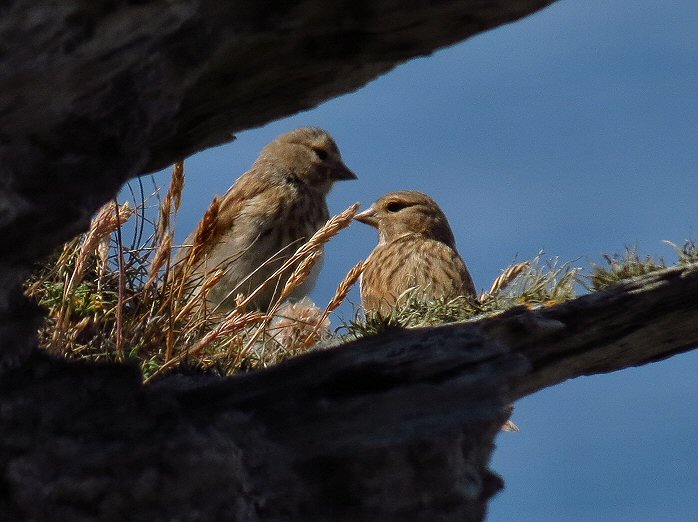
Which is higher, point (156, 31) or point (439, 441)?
point (156, 31)

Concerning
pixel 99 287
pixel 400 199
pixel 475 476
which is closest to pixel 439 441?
pixel 475 476

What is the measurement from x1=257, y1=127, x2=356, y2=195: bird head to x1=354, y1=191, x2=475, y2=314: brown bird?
0.46 metres

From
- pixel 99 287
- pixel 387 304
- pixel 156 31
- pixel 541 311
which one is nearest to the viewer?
pixel 156 31

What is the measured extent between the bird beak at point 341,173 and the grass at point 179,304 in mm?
3670

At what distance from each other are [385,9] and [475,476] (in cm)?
143

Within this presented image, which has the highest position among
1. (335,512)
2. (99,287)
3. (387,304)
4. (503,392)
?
(387,304)

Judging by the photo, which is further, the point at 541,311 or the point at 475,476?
the point at 541,311

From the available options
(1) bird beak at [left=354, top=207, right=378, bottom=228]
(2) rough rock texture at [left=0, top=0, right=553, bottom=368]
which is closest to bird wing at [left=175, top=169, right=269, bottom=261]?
(1) bird beak at [left=354, top=207, right=378, bottom=228]

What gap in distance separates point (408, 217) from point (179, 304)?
3.95 metres

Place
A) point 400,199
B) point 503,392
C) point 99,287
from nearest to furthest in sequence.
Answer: point 503,392 → point 99,287 → point 400,199

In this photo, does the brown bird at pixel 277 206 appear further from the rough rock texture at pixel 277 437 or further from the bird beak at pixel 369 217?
the rough rock texture at pixel 277 437

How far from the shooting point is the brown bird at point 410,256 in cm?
812

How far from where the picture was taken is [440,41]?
3434 millimetres

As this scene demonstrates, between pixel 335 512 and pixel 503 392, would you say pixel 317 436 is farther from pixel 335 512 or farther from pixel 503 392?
pixel 503 392
